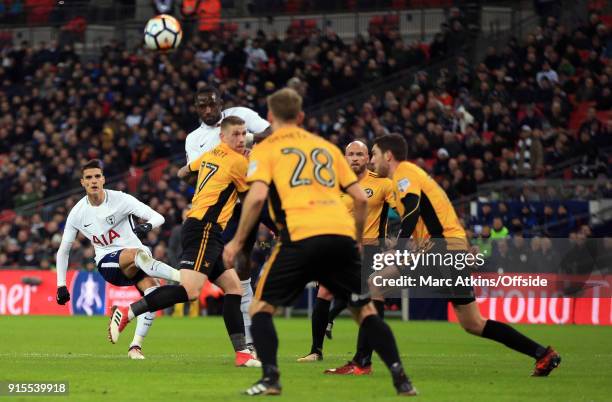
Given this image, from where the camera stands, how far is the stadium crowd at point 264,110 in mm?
27797

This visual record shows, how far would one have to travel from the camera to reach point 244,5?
132ft

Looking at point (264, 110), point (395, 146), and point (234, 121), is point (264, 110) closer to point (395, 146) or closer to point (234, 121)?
point (234, 121)

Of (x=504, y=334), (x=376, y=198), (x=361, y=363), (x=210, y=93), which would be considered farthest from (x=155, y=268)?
(x=504, y=334)

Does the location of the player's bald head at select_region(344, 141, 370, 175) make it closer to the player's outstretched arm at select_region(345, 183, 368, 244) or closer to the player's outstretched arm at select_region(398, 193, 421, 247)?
the player's outstretched arm at select_region(398, 193, 421, 247)

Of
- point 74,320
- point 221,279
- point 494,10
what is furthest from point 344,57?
point 221,279

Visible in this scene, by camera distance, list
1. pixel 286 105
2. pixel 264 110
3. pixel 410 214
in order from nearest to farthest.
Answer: pixel 286 105, pixel 410 214, pixel 264 110

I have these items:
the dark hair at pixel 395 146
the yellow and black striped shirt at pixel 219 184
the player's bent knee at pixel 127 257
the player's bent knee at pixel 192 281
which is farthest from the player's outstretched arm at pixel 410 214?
the player's bent knee at pixel 127 257

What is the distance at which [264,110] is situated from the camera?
3275 cm

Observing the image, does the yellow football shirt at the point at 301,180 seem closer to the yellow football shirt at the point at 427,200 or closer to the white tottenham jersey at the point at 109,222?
the yellow football shirt at the point at 427,200

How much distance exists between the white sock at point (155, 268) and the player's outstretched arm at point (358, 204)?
4.45m

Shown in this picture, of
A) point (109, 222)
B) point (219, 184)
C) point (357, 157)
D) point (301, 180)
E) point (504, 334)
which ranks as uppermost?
point (357, 157)

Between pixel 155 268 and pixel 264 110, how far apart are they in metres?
19.8

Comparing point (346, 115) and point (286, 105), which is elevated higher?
point (346, 115)

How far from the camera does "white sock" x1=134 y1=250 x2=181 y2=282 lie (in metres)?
13.1
